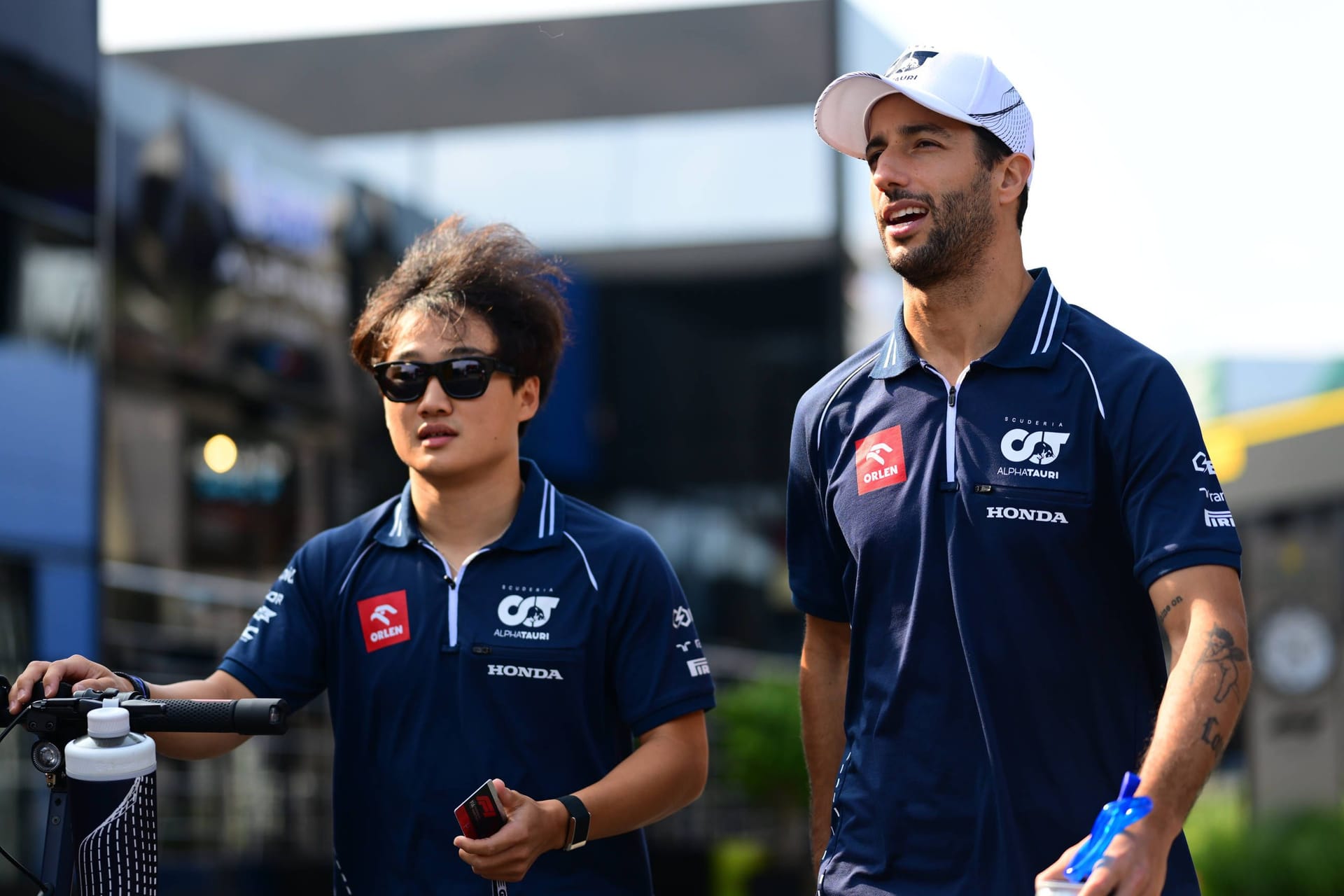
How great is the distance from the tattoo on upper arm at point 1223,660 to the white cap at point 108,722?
1787 millimetres

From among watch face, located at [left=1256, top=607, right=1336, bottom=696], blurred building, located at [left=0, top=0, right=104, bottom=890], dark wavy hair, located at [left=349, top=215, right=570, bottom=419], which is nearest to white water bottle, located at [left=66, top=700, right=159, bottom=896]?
dark wavy hair, located at [left=349, top=215, right=570, bottom=419]

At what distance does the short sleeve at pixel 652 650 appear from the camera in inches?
143

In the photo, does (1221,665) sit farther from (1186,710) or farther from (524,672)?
(524,672)

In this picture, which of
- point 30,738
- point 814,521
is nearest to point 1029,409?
point 814,521

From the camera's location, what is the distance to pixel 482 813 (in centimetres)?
307

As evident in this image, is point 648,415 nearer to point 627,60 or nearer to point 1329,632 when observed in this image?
point 627,60

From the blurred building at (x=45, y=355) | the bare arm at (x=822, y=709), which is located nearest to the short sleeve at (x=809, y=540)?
the bare arm at (x=822, y=709)

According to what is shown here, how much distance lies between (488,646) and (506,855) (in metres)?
0.63

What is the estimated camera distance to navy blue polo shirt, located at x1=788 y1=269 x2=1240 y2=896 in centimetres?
304

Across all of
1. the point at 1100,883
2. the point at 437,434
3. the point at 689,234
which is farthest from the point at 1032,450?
the point at 689,234

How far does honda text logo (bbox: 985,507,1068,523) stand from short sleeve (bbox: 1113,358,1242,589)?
12 centimetres

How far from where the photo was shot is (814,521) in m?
3.64

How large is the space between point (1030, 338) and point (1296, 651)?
14.3 meters

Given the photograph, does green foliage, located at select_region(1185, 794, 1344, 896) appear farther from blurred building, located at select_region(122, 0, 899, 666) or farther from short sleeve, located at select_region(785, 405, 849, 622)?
short sleeve, located at select_region(785, 405, 849, 622)
